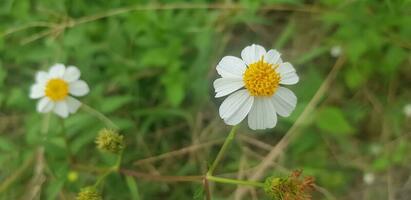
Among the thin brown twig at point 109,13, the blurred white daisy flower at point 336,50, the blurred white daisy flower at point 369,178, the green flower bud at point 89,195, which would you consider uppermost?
the thin brown twig at point 109,13

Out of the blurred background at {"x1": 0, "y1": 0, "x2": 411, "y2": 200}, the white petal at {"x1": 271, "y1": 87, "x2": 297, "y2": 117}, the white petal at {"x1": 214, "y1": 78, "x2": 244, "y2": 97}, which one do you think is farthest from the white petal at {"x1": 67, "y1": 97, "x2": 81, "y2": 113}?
the white petal at {"x1": 271, "y1": 87, "x2": 297, "y2": 117}

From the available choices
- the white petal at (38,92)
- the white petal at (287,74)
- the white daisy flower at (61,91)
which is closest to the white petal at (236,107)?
the white petal at (287,74)

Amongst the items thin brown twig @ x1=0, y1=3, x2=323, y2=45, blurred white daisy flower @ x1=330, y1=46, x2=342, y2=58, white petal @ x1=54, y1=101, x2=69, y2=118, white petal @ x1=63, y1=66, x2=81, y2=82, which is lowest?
white petal @ x1=54, y1=101, x2=69, y2=118

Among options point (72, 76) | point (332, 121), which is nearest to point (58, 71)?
point (72, 76)

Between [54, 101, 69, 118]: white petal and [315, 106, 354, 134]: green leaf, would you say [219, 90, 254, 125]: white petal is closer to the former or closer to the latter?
[54, 101, 69, 118]: white petal

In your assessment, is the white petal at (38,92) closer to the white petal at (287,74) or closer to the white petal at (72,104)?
the white petal at (72,104)

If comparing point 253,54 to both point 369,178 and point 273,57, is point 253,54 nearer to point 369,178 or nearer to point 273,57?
point 273,57
